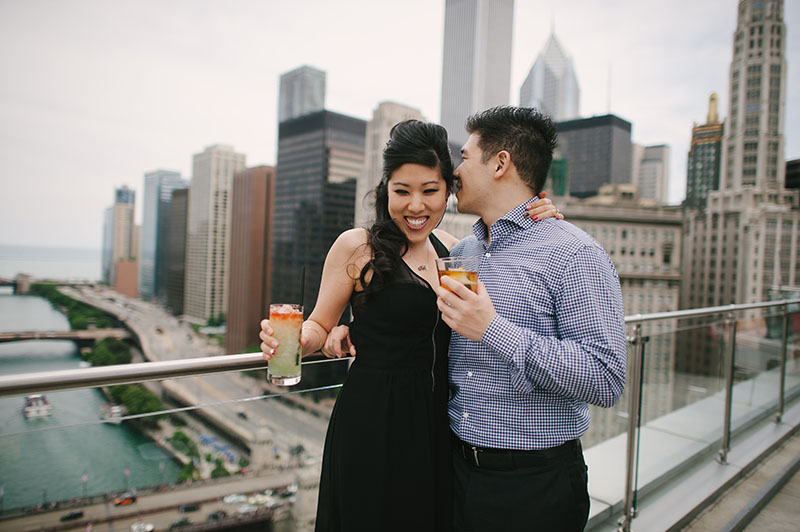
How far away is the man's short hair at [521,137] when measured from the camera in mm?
1417

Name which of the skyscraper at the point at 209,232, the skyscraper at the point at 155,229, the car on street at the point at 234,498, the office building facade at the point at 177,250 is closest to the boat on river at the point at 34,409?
the car on street at the point at 234,498

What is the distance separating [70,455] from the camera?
140cm

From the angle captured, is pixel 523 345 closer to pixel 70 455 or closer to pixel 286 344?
pixel 286 344

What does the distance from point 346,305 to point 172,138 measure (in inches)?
3595

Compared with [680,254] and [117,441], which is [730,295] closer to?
[680,254]

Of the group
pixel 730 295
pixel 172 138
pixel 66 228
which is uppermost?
pixel 172 138

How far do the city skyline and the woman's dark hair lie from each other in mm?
57095

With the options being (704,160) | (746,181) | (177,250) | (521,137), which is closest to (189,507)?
(521,137)

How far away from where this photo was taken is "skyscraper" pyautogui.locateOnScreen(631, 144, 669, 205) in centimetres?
10325

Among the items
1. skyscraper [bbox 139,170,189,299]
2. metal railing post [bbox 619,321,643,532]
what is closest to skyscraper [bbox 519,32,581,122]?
skyscraper [bbox 139,170,189,299]

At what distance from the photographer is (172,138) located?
267 ft

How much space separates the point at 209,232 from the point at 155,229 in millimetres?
13866

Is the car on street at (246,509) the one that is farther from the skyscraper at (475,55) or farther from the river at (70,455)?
the skyscraper at (475,55)

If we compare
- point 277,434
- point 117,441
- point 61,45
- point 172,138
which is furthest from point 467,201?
point 172,138
